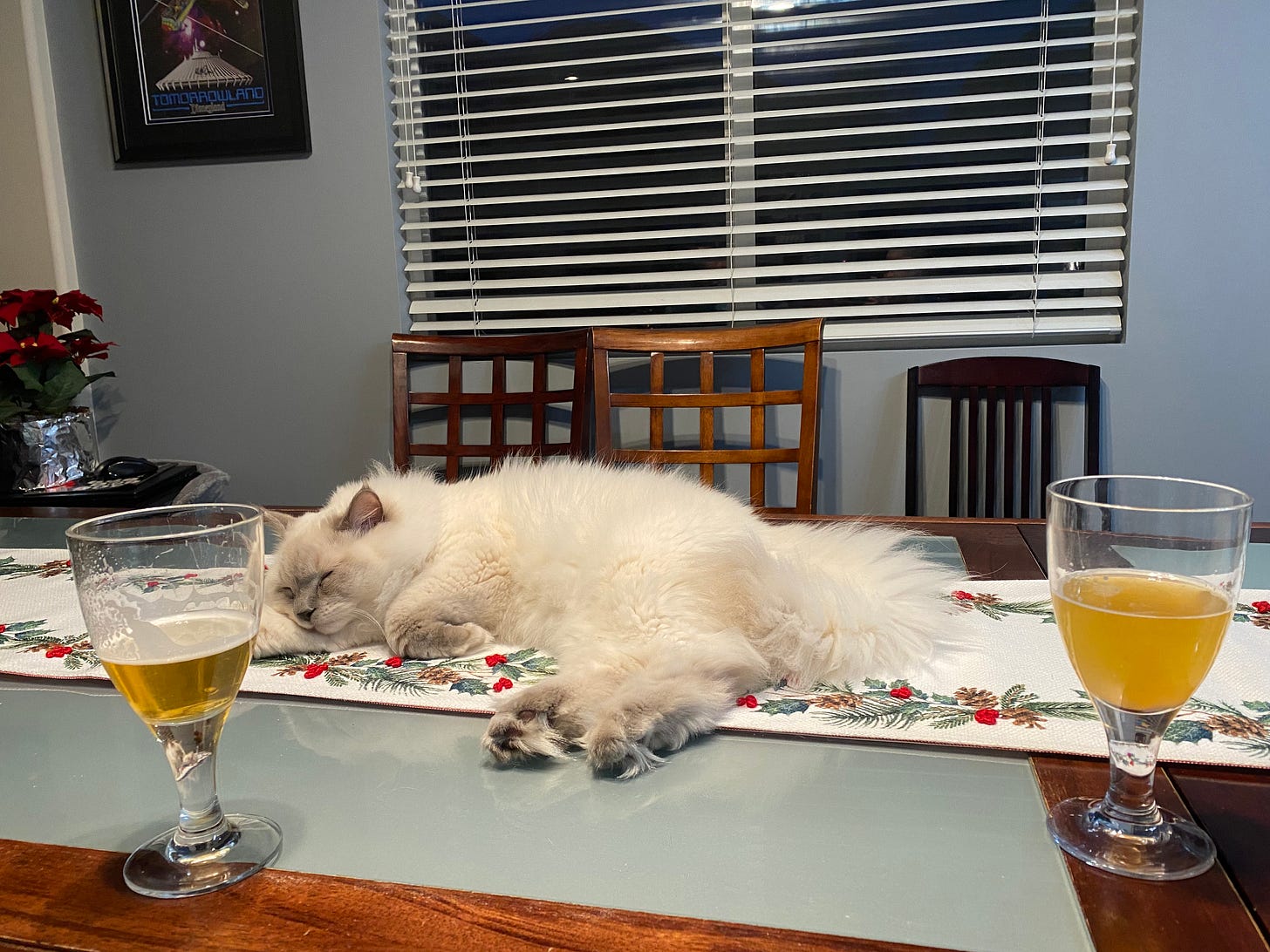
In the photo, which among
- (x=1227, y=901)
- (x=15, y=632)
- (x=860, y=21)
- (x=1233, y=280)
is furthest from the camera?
(x=860, y=21)

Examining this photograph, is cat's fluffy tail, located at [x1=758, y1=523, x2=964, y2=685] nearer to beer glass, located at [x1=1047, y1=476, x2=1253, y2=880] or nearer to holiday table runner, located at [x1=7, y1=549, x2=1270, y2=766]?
holiday table runner, located at [x1=7, y1=549, x2=1270, y2=766]

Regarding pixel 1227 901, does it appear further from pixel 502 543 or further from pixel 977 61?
pixel 977 61

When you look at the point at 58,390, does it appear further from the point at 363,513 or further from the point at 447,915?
the point at 447,915

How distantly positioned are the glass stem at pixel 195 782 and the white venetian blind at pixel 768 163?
2084 millimetres

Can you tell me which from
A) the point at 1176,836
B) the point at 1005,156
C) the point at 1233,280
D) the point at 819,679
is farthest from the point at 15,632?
the point at 1233,280

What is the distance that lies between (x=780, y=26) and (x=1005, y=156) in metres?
0.73

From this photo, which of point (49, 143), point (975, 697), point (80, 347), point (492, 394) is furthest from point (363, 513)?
point (49, 143)

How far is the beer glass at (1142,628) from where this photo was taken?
49 cm

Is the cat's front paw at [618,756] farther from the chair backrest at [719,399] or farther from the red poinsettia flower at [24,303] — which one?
the red poinsettia flower at [24,303]

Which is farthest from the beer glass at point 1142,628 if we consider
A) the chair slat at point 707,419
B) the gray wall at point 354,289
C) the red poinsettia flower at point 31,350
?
the red poinsettia flower at point 31,350

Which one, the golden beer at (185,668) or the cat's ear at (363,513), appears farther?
the cat's ear at (363,513)

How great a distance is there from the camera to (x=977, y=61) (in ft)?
7.53

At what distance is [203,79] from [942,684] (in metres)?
2.76

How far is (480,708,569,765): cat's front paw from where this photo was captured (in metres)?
0.66
